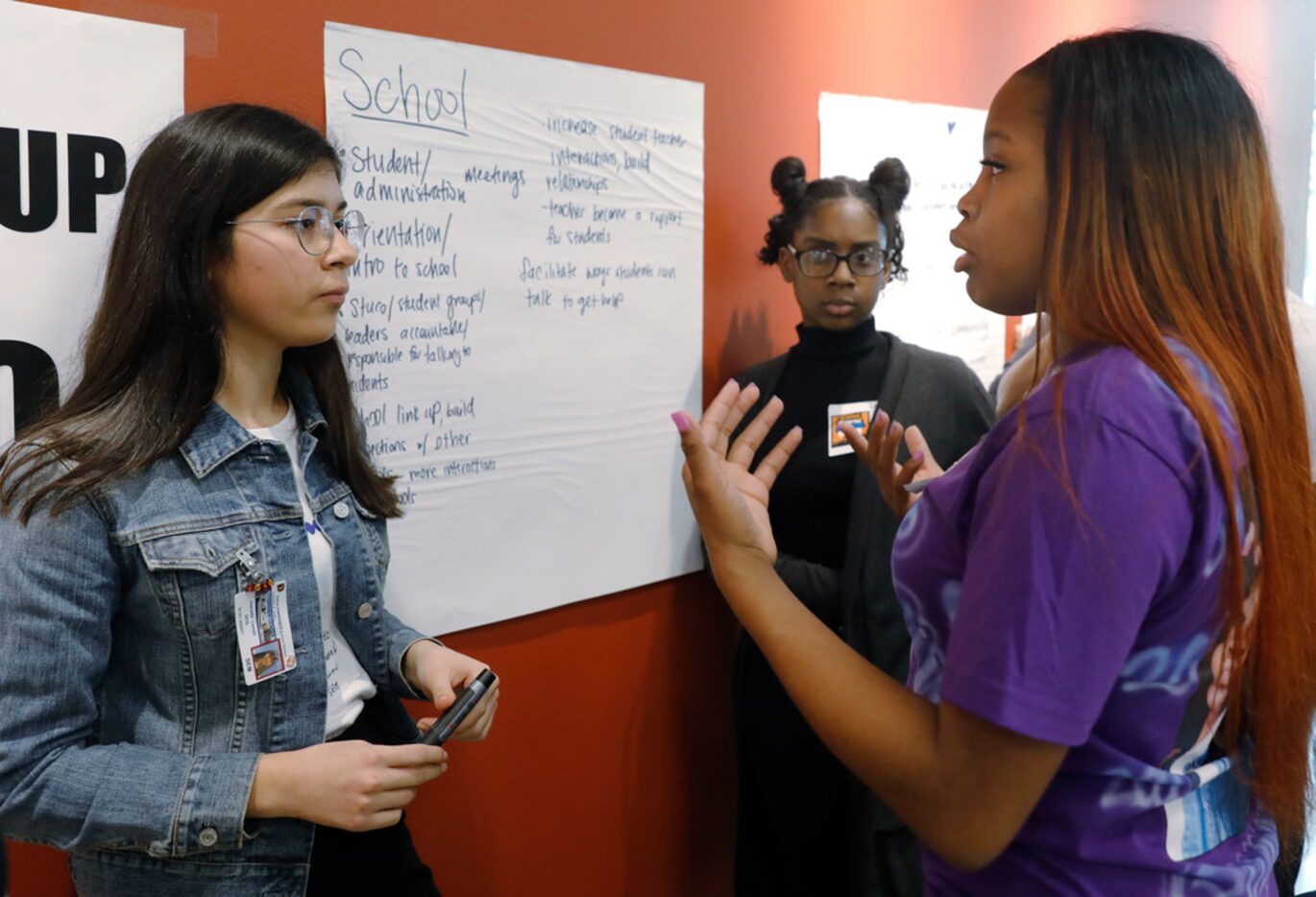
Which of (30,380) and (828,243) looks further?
(828,243)

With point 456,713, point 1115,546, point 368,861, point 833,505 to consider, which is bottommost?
point 368,861

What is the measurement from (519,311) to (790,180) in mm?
803

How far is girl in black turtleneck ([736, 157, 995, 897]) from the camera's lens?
2297 mm

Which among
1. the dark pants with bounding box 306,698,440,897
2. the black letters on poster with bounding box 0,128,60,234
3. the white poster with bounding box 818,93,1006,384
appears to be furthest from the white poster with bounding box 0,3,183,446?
the white poster with bounding box 818,93,1006,384

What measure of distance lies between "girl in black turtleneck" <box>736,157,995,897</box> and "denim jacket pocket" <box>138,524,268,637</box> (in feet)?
4.42

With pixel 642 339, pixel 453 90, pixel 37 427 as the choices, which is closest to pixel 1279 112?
pixel 642 339

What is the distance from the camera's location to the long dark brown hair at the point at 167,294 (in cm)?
125

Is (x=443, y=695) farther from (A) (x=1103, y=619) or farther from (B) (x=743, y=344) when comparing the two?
(B) (x=743, y=344)

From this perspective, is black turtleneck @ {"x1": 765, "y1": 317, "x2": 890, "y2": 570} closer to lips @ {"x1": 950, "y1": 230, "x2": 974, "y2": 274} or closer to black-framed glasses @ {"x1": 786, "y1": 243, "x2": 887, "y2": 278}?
black-framed glasses @ {"x1": 786, "y1": 243, "x2": 887, "y2": 278}

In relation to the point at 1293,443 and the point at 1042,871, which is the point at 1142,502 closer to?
the point at 1293,443

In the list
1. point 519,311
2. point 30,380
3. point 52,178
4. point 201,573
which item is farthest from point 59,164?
A: point 519,311

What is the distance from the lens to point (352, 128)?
1791mm

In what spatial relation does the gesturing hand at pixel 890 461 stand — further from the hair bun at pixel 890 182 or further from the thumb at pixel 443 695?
the hair bun at pixel 890 182

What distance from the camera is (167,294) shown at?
1.28 m
